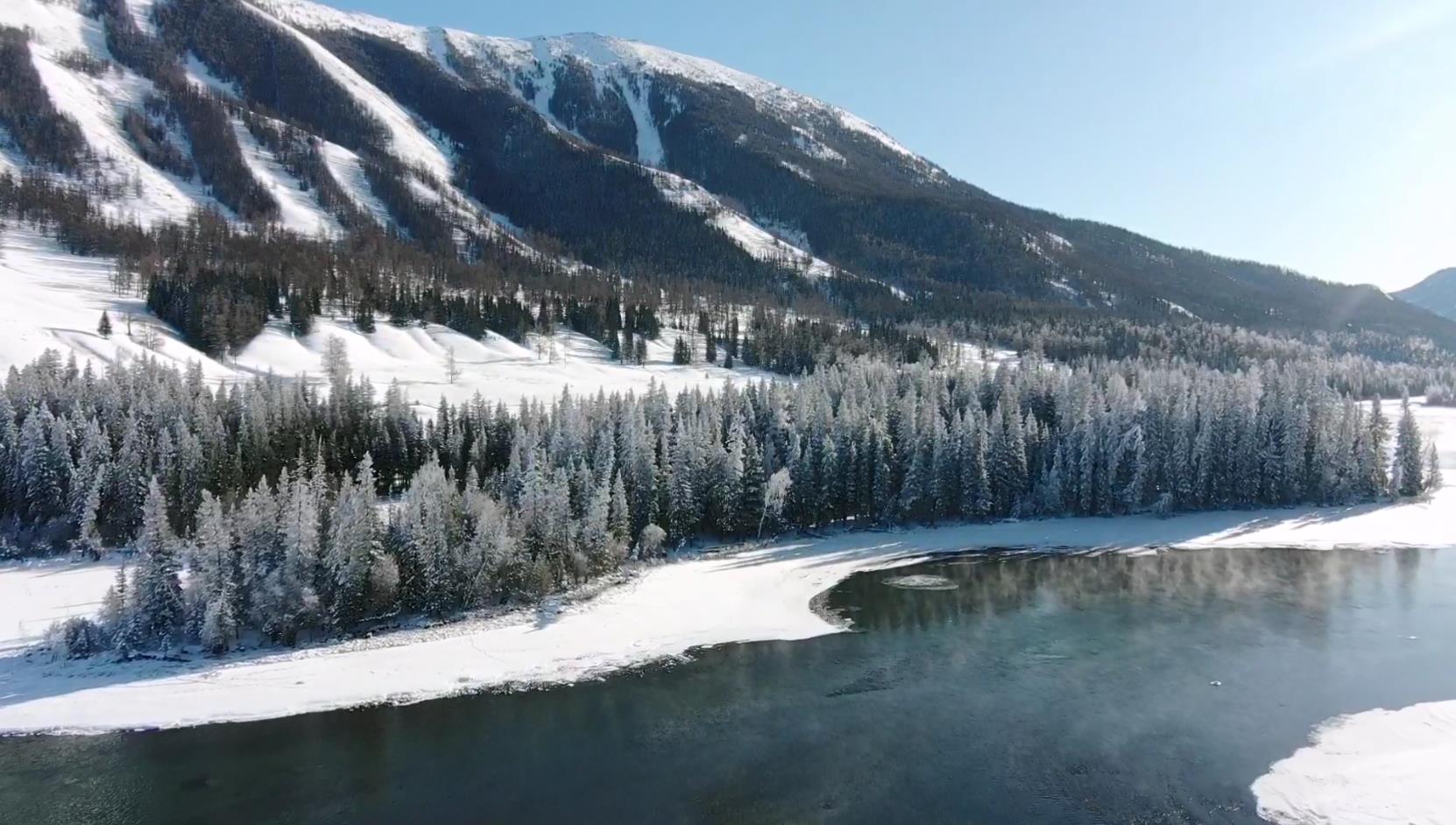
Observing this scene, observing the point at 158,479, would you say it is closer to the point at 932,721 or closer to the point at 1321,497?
the point at 932,721

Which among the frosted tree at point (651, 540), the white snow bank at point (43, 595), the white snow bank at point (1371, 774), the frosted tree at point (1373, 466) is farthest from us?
the frosted tree at point (1373, 466)

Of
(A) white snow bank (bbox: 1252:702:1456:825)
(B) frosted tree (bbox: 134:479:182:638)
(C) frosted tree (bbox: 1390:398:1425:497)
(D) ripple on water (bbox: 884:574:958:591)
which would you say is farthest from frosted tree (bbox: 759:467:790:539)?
(C) frosted tree (bbox: 1390:398:1425:497)

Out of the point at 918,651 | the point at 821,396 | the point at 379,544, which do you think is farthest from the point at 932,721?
the point at 821,396

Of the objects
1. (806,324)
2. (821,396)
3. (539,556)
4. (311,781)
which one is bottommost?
(311,781)

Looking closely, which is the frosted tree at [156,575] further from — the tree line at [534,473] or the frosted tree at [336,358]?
the frosted tree at [336,358]

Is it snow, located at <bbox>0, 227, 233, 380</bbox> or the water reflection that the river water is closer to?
the water reflection

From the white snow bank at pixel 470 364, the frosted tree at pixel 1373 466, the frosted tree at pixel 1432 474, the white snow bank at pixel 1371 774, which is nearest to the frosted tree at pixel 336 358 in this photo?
the white snow bank at pixel 470 364

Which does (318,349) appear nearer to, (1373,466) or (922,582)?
(922,582)

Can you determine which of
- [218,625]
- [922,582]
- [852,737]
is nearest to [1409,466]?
[922,582]
